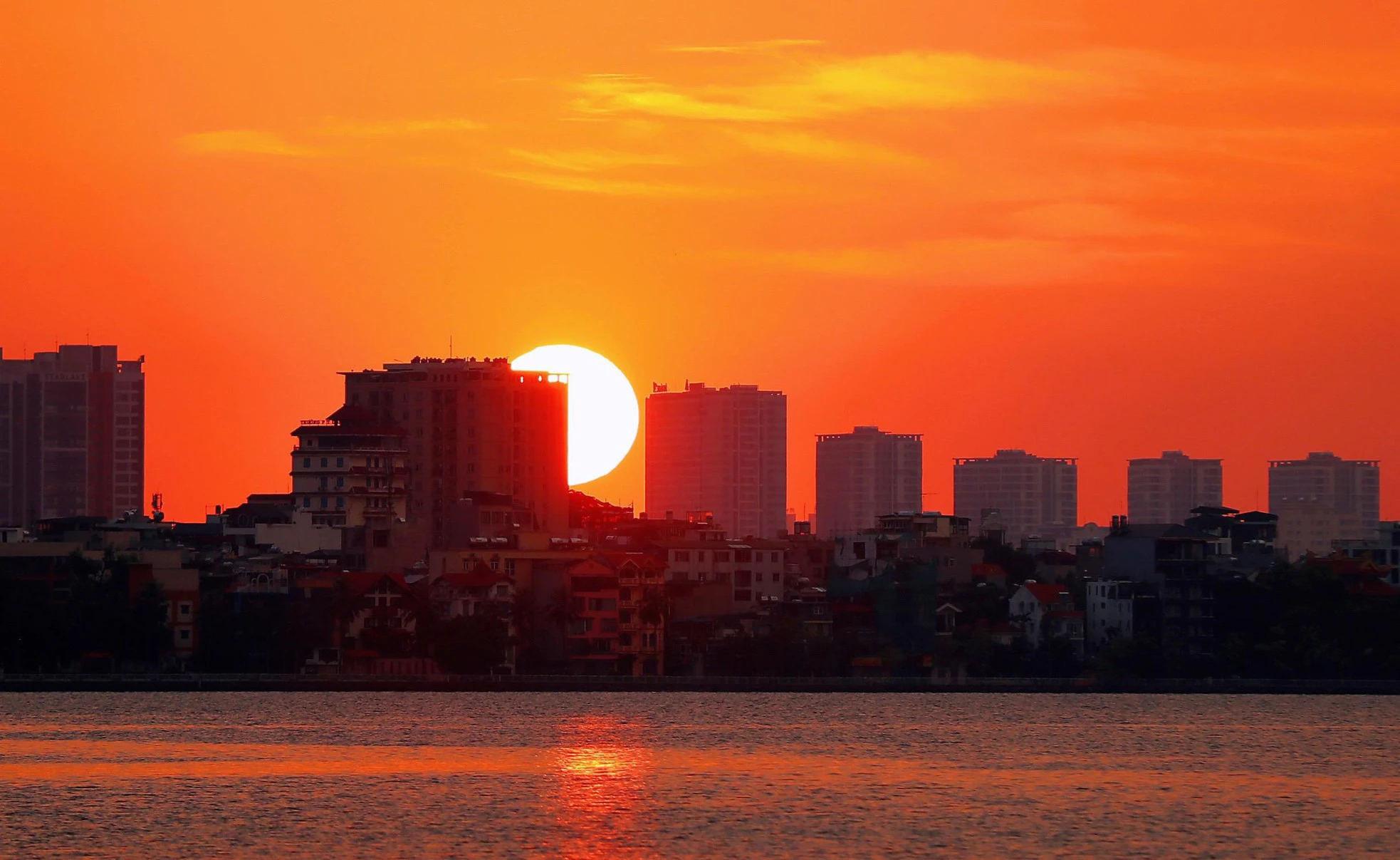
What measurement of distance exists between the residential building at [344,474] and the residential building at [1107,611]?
5239 centimetres

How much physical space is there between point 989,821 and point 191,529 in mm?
105982

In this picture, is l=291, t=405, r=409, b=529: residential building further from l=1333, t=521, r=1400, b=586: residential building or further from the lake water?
l=1333, t=521, r=1400, b=586: residential building

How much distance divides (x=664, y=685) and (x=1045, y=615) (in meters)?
24.4

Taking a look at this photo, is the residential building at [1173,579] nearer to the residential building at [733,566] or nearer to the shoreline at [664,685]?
the shoreline at [664,685]

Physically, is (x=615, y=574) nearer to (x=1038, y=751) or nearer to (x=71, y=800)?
(x=1038, y=751)

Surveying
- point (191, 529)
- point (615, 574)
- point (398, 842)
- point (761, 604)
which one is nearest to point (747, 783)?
point (398, 842)

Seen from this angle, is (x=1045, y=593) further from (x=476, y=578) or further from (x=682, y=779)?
(x=682, y=779)

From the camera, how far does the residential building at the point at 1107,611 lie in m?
140

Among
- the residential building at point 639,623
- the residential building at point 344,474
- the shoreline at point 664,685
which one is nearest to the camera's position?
the shoreline at point 664,685

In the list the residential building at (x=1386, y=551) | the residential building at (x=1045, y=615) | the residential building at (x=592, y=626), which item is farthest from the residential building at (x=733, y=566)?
the residential building at (x=1386, y=551)

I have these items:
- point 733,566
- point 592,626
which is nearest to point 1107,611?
point 733,566

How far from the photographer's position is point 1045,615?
142250 millimetres

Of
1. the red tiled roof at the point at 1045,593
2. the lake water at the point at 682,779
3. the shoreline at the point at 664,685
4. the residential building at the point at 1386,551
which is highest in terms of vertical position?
the residential building at the point at 1386,551

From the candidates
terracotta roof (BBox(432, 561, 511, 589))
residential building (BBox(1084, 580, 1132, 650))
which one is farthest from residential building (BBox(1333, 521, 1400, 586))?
terracotta roof (BBox(432, 561, 511, 589))
